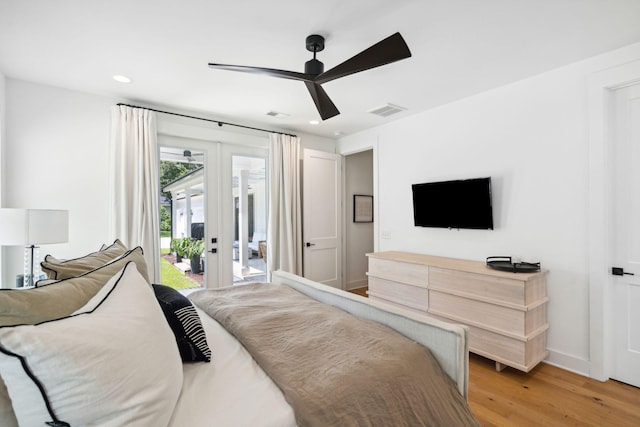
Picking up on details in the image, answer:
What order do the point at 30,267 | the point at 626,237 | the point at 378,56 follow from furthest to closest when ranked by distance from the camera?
the point at 626,237 → the point at 30,267 → the point at 378,56

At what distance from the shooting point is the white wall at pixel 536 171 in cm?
252

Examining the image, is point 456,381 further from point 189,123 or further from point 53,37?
point 189,123

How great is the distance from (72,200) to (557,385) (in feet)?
15.3

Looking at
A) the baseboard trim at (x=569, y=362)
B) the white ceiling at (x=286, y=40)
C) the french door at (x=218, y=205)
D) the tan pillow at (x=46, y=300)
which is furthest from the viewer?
the french door at (x=218, y=205)

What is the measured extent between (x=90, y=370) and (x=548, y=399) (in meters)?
2.81

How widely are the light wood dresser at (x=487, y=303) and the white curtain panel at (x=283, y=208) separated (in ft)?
5.55

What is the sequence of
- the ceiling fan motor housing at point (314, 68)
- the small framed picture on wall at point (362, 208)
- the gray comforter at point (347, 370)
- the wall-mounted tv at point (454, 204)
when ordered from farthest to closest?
the small framed picture on wall at point (362, 208) < the wall-mounted tv at point (454, 204) < the ceiling fan motor housing at point (314, 68) < the gray comforter at point (347, 370)

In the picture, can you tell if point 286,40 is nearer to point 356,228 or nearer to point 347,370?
point 347,370

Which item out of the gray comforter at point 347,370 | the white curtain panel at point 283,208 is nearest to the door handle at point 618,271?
the gray comforter at point 347,370

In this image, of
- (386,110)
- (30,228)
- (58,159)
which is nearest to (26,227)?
(30,228)

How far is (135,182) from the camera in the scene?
324 centimetres

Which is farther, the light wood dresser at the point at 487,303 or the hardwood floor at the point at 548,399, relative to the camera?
the light wood dresser at the point at 487,303

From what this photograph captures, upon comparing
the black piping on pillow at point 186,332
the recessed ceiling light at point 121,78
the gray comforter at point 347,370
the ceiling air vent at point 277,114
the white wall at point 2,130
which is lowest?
the gray comforter at point 347,370

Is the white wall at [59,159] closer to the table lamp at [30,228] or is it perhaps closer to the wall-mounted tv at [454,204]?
the table lamp at [30,228]
